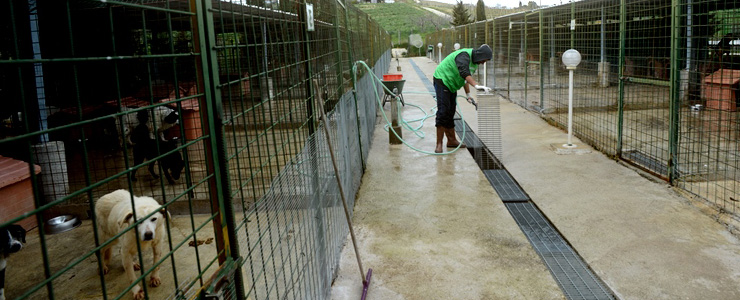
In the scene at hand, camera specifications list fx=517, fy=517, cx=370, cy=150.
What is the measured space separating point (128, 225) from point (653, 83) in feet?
20.5

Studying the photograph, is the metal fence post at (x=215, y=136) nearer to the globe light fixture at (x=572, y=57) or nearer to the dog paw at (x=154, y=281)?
the dog paw at (x=154, y=281)

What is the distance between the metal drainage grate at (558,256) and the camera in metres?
3.45

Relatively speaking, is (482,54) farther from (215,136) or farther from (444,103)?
(215,136)

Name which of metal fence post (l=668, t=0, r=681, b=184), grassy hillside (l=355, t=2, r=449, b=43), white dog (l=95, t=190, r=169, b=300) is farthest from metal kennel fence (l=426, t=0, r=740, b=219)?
grassy hillside (l=355, t=2, r=449, b=43)

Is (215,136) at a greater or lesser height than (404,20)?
lesser

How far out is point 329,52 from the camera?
482 cm

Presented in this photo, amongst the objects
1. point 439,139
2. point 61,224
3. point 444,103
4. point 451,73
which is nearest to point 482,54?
point 451,73

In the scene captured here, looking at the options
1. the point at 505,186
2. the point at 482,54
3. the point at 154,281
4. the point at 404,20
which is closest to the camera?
the point at 154,281

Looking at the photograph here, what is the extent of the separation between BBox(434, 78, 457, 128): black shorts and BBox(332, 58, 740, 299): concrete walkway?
0.74 m

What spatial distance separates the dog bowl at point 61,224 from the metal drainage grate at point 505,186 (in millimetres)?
4606

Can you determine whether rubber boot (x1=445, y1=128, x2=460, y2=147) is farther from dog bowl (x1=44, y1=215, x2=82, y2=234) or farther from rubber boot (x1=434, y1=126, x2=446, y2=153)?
dog bowl (x1=44, y1=215, x2=82, y2=234)

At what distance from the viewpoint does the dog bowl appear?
5387 mm

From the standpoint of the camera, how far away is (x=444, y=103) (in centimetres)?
727

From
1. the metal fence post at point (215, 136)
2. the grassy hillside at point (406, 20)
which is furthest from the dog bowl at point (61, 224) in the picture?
the grassy hillside at point (406, 20)
